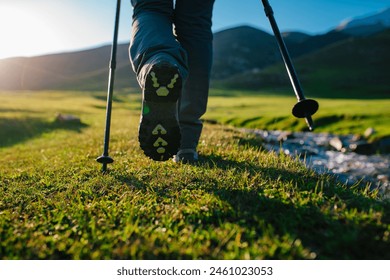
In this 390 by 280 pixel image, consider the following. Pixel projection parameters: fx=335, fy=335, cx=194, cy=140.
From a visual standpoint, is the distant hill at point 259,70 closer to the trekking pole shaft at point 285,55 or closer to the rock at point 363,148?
the rock at point 363,148

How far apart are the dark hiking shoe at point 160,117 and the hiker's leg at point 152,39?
156 millimetres

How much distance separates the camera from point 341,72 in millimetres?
101250

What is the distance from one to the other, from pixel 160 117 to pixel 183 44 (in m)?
1.34

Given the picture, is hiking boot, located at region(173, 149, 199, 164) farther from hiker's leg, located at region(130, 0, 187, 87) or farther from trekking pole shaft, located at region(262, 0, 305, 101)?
trekking pole shaft, located at region(262, 0, 305, 101)

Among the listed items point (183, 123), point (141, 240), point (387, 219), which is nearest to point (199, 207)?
point (141, 240)

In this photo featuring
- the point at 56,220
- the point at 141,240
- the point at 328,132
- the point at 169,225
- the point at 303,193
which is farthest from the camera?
the point at 328,132

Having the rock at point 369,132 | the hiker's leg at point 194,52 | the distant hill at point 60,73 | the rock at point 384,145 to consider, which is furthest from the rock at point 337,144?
the distant hill at point 60,73

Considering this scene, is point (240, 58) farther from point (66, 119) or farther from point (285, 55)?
point (285, 55)

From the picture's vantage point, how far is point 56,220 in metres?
2.53

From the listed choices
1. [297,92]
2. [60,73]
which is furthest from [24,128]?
[60,73]

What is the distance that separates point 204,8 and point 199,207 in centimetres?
240

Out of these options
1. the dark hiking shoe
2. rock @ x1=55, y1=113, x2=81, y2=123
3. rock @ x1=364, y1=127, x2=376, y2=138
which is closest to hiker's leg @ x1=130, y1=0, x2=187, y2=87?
the dark hiking shoe

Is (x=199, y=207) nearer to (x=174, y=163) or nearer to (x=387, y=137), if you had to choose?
(x=174, y=163)

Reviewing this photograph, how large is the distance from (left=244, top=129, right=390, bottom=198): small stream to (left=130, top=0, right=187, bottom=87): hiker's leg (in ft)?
15.3
